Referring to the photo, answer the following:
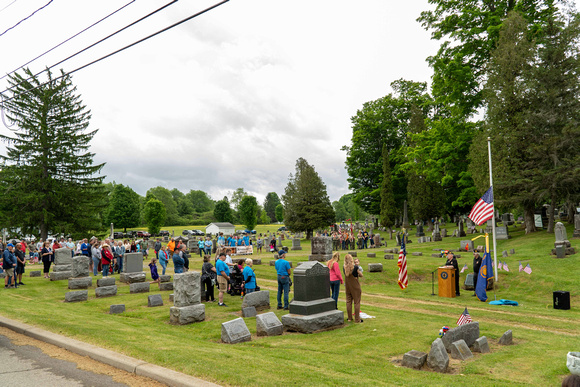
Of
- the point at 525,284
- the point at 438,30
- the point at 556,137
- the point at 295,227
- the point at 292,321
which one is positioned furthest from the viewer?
the point at 295,227

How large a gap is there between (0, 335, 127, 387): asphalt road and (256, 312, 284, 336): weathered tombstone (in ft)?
12.8

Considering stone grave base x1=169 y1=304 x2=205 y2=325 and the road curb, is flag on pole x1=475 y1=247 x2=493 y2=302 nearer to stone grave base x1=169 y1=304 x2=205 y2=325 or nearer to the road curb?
stone grave base x1=169 y1=304 x2=205 y2=325

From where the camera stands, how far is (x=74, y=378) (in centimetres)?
610

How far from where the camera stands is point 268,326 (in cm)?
926

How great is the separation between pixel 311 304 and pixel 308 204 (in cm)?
3978

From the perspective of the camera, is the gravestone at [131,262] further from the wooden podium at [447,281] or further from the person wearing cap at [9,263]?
the wooden podium at [447,281]

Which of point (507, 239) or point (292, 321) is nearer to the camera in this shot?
point (292, 321)

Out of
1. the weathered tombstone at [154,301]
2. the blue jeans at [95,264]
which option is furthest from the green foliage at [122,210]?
the weathered tombstone at [154,301]

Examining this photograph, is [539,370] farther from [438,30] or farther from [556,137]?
[438,30]

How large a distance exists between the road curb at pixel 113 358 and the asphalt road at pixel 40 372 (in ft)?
1.17

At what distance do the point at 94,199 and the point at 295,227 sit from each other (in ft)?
77.8

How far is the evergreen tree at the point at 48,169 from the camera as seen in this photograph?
119 feet

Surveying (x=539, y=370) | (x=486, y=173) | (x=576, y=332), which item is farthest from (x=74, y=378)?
(x=486, y=173)

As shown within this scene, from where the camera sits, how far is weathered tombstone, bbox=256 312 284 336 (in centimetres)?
923
